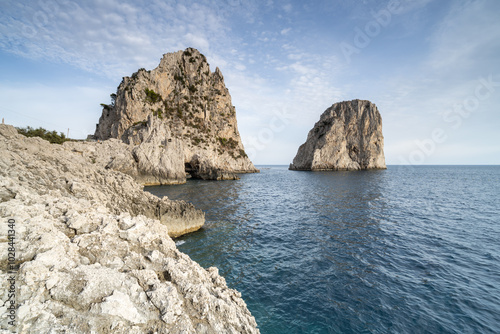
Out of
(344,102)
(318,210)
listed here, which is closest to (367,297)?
(318,210)

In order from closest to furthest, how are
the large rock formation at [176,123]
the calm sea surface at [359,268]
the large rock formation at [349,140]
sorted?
the calm sea surface at [359,268] < the large rock formation at [176,123] < the large rock formation at [349,140]

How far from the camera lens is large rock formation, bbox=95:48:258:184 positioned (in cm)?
4234

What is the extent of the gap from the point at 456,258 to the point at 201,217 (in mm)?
15464

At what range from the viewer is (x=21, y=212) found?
17.3ft

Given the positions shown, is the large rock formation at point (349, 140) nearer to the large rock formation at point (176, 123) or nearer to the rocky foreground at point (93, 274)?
the large rock formation at point (176, 123)

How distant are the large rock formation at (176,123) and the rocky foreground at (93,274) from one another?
1358 inches

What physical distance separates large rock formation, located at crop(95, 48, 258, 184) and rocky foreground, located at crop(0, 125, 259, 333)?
34.5m

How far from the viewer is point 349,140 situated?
10331 cm

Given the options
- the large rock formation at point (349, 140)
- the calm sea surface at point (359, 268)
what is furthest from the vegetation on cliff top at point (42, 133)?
the large rock formation at point (349, 140)

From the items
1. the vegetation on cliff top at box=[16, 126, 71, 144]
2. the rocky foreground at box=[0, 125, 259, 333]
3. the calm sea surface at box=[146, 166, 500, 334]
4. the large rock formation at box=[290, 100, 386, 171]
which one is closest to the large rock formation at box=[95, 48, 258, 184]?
the vegetation on cliff top at box=[16, 126, 71, 144]

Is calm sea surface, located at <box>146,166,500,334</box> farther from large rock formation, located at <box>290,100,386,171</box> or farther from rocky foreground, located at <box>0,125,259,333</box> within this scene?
large rock formation, located at <box>290,100,386,171</box>

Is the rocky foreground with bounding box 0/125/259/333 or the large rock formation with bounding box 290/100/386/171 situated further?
the large rock formation with bounding box 290/100/386/171

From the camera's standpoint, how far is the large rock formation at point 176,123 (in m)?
42.3

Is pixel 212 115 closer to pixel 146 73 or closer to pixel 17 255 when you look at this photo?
pixel 146 73
